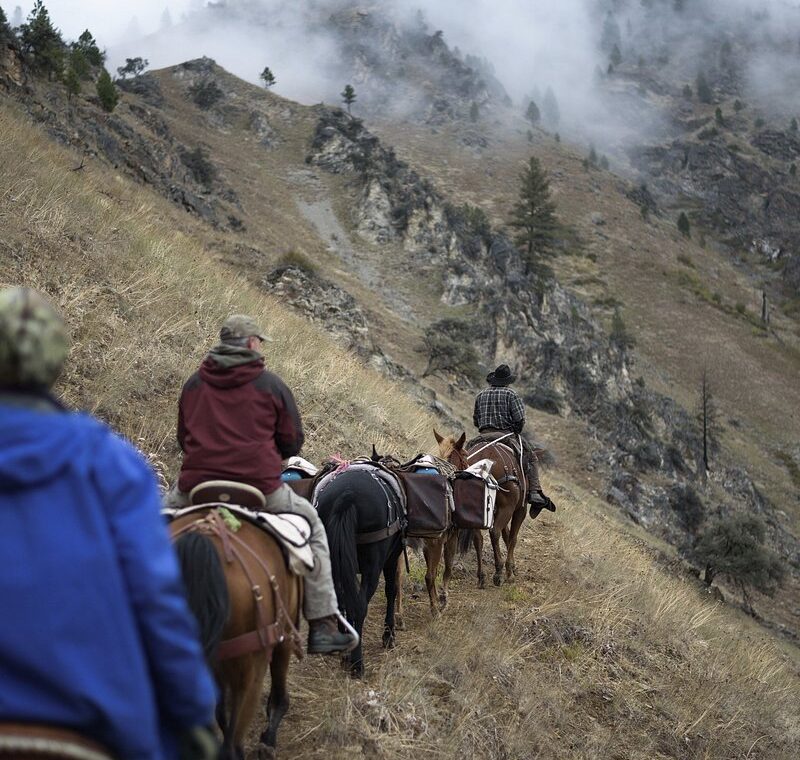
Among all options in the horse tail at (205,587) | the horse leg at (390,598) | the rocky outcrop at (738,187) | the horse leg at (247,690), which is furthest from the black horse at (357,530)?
the rocky outcrop at (738,187)

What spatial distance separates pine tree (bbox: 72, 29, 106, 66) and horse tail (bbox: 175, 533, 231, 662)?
52539mm

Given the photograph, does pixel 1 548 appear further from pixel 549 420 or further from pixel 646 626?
pixel 549 420

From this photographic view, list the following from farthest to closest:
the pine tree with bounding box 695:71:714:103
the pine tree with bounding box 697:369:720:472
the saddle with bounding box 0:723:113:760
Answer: the pine tree with bounding box 695:71:714:103, the pine tree with bounding box 697:369:720:472, the saddle with bounding box 0:723:113:760

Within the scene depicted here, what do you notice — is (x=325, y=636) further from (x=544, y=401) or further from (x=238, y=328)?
(x=544, y=401)

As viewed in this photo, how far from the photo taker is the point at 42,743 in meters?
1.67

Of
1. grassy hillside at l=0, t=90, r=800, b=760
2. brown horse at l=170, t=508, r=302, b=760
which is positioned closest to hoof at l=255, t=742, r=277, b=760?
grassy hillside at l=0, t=90, r=800, b=760

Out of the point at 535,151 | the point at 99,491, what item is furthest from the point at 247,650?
the point at 535,151

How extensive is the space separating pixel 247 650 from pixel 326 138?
228 ft

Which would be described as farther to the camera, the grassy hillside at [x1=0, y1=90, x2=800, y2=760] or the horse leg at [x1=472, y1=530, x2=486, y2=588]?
the horse leg at [x1=472, y1=530, x2=486, y2=588]

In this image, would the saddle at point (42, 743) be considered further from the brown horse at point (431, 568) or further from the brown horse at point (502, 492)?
the brown horse at point (502, 492)

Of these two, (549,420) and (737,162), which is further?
(737,162)

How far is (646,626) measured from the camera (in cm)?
821

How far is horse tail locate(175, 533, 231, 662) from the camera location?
9.71 ft

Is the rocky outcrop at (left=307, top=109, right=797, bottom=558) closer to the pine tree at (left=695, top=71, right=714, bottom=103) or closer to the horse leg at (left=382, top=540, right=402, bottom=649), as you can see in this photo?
the horse leg at (left=382, top=540, right=402, bottom=649)
